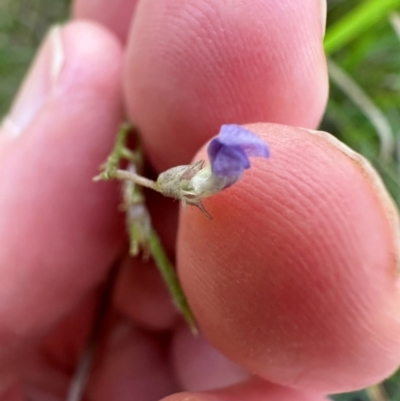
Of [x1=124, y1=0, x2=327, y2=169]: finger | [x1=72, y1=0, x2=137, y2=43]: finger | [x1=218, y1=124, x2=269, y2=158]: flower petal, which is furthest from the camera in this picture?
[x1=72, y1=0, x2=137, y2=43]: finger

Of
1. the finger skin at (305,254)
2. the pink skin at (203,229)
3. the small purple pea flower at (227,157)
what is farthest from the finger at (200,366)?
the small purple pea flower at (227,157)

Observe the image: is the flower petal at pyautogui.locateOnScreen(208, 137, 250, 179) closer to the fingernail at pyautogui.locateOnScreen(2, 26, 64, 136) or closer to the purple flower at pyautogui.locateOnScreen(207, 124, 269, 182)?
the purple flower at pyautogui.locateOnScreen(207, 124, 269, 182)

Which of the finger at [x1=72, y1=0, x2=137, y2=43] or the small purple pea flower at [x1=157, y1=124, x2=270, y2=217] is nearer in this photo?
the small purple pea flower at [x1=157, y1=124, x2=270, y2=217]

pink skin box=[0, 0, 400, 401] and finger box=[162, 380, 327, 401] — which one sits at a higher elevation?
pink skin box=[0, 0, 400, 401]

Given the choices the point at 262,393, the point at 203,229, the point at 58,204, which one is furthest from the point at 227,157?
the point at 58,204

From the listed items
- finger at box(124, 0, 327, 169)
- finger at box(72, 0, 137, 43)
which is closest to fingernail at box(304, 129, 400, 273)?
finger at box(124, 0, 327, 169)

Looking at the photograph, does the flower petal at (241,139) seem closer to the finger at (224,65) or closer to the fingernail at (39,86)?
the finger at (224,65)

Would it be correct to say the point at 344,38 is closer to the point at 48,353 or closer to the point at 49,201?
the point at 49,201
